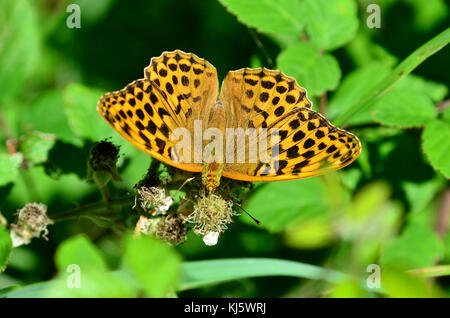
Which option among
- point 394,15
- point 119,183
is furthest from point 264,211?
point 394,15

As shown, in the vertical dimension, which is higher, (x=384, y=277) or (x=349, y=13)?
(x=349, y=13)

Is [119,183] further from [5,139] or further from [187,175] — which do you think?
[5,139]

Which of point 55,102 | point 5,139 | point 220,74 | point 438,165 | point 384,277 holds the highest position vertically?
point 220,74

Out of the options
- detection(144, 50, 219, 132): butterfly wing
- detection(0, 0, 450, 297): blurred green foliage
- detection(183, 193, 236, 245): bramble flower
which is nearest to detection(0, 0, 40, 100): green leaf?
detection(0, 0, 450, 297): blurred green foliage

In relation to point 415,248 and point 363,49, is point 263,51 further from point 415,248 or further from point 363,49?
point 415,248

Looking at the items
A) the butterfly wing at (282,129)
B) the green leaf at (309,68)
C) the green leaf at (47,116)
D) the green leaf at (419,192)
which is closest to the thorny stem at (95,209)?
the butterfly wing at (282,129)
